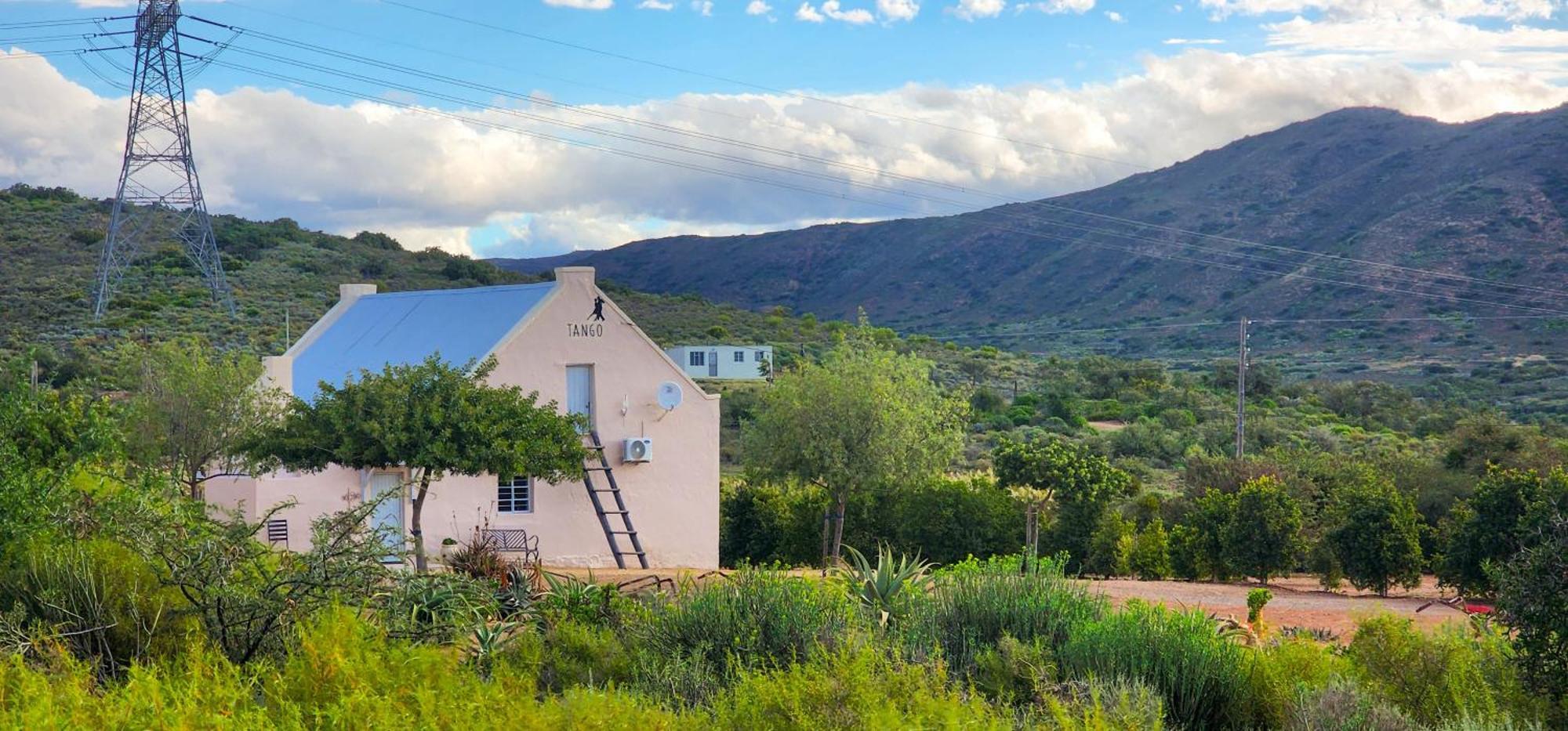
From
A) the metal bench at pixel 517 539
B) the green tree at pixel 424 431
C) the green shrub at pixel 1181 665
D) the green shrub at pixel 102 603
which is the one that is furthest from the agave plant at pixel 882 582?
the metal bench at pixel 517 539

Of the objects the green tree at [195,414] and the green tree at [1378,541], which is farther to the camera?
the green tree at [195,414]

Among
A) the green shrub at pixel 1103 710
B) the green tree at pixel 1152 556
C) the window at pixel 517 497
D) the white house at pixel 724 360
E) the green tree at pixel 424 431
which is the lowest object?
the green tree at pixel 1152 556

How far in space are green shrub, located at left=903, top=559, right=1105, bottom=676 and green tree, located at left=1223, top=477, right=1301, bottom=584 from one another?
49.7ft

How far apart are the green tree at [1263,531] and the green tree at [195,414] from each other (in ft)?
58.7

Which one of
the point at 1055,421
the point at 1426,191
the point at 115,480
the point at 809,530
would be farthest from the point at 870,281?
the point at 115,480

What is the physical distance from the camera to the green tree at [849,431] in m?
27.7

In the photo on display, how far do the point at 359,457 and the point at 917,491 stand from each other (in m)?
12.2

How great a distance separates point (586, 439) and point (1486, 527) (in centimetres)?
1498

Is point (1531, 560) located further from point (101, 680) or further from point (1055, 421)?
point (1055, 421)

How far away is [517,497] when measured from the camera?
24.5 meters

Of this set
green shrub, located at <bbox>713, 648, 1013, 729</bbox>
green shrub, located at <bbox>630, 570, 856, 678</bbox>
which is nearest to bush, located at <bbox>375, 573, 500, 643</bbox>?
green shrub, located at <bbox>630, 570, 856, 678</bbox>

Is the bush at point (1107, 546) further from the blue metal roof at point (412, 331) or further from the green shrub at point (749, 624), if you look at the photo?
the green shrub at point (749, 624)

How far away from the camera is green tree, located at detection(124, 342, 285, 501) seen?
26.3 metres

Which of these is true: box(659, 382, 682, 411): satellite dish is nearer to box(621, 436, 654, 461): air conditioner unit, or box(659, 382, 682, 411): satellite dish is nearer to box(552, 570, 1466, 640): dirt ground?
box(621, 436, 654, 461): air conditioner unit
